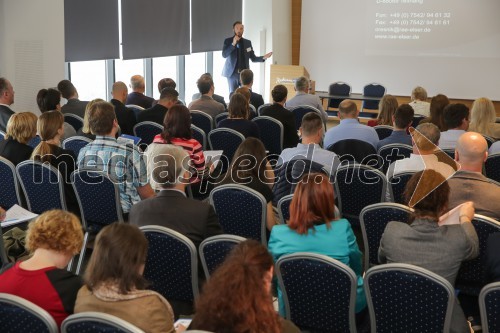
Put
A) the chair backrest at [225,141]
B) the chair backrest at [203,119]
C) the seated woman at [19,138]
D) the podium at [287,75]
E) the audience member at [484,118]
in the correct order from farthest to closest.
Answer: the podium at [287,75], the chair backrest at [203,119], the audience member at [484,118], the chair backrest at [225,141], the seated woman at [19,138]

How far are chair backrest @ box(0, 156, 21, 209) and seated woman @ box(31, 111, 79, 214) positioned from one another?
194 millimetres

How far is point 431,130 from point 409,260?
2.54 metres

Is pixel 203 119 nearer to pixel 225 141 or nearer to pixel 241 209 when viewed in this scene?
pixel 225 141

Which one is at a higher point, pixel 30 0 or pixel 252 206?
pixel 30 0

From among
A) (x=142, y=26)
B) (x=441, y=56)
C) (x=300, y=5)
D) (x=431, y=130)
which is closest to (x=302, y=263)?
(x=431, y=130)

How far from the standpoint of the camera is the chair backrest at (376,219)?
380 cm

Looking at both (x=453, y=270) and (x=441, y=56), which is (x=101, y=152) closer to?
(x=453, y=270)

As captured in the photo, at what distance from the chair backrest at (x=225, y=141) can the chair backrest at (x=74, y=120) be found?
1483mm

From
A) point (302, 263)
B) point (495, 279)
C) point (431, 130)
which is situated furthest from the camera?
point (431, 130)

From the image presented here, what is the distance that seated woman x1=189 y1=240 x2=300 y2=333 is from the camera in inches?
81.8

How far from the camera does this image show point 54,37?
8.20m

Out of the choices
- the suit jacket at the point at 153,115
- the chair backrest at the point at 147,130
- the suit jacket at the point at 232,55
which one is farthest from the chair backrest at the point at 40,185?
the suit jacket at the point at 232,55

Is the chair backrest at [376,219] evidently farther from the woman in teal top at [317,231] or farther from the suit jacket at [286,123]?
the suit jacket at [286,123]

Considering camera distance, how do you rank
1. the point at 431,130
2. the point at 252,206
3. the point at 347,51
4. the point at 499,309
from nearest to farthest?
1. the point at 499,309
2. the point at 252,206
3. the point at 431,130
4. the point at 347,51
